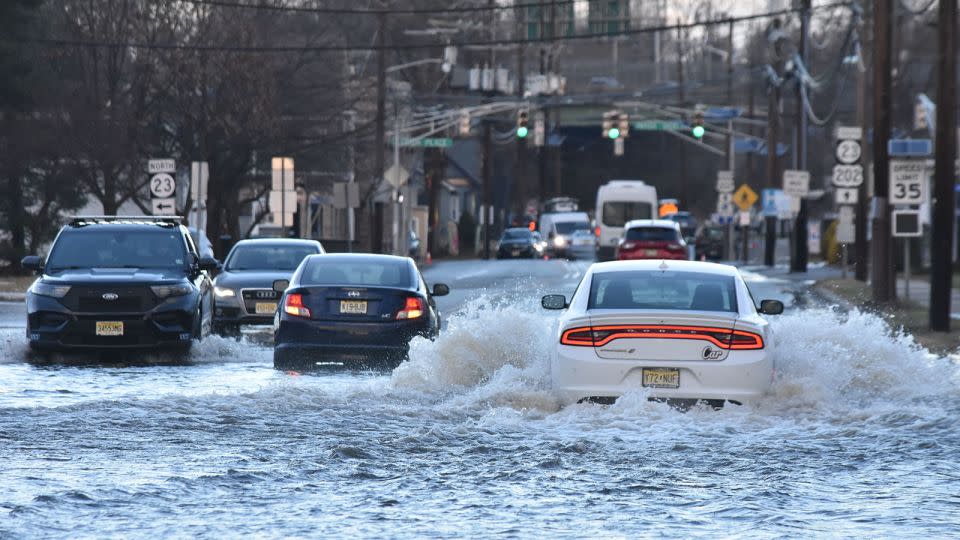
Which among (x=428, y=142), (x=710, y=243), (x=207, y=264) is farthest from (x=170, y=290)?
(x=710, y=243)

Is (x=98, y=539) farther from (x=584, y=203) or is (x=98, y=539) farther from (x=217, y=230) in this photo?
(x=584, y=203)

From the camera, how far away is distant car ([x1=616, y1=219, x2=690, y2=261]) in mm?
50312

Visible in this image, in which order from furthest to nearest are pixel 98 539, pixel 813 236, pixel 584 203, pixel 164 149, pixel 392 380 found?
pixel 584 203
pixel 813 236
pixel 164 149
pixel 392 380
pixel 98 539

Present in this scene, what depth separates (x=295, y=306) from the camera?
2016 cm

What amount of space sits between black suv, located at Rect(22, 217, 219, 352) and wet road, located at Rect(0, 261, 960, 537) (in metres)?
1.66

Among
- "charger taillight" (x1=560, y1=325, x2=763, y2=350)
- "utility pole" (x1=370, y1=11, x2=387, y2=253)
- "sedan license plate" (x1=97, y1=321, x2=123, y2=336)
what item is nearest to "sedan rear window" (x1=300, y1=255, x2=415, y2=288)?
"sedan license plate" (x1=97, y1=321, x2=123, y2=336)

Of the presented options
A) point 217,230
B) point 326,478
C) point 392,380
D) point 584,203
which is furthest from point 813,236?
point 326,478

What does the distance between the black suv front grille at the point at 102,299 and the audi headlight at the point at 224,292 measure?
15.7 ft

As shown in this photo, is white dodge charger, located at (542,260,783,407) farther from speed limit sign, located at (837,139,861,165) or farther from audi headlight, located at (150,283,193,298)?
speed limit sign, located at (837,139,861,165)

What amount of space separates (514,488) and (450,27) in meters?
78.8

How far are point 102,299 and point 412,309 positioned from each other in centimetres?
368

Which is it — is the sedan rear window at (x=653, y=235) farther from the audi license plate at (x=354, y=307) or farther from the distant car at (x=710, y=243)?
the audi license plate at (x=354, y=307)

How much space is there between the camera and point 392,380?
55.9ft

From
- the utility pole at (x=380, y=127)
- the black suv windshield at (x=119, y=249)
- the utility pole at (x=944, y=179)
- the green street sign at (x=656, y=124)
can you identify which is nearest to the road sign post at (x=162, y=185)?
the black suv windshield at (x=119, y=249)
